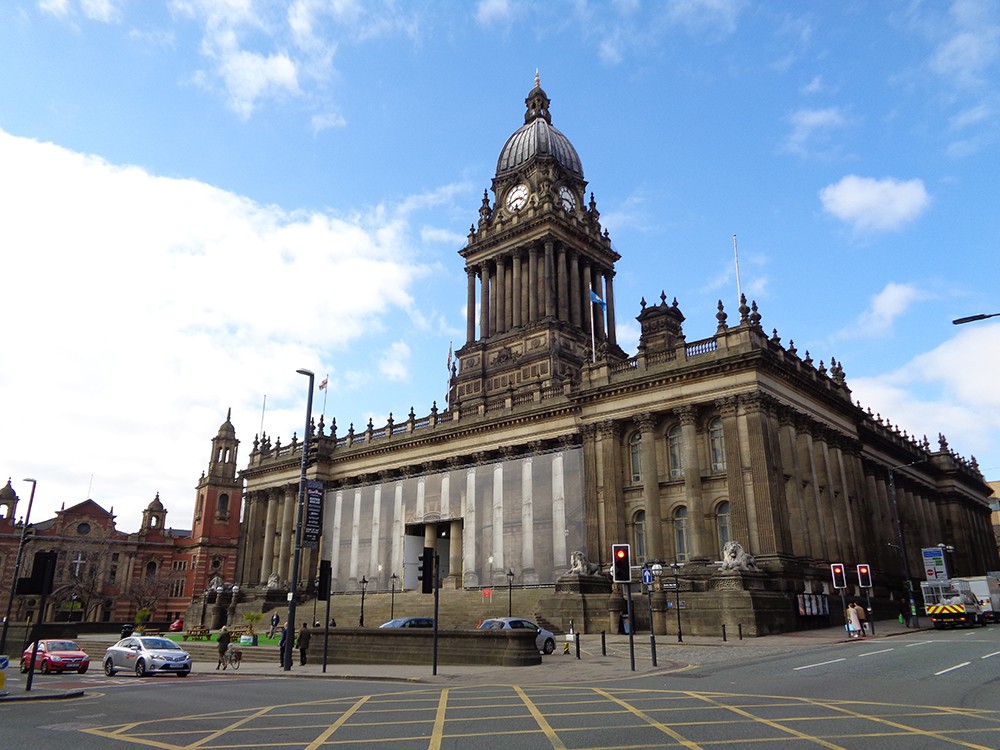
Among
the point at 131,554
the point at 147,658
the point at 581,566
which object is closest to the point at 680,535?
the point at 581,566

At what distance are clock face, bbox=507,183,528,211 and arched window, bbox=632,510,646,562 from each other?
Answer: 39303 mm

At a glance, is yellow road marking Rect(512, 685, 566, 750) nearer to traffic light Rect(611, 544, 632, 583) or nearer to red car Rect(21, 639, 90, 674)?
traffic light Rect(611, 544, 632, 583)

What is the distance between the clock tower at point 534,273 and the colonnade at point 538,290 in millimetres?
100

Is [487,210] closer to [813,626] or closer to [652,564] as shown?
[652,564]

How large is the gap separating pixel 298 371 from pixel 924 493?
64908mm

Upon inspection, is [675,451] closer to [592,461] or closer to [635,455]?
[635,455]

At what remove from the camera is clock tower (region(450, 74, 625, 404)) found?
68938mm

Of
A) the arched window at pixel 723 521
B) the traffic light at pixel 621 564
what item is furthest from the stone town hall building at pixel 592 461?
the traffic light at pixel 621 564

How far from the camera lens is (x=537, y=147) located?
7888 cm

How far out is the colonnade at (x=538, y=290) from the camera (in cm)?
7144

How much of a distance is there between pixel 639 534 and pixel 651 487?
12.0 ft

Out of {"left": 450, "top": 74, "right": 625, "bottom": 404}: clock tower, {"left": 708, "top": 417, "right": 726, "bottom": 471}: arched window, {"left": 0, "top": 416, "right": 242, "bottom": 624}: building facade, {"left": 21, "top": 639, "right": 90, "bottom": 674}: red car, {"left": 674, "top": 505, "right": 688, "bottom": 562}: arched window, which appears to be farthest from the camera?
{"left": 0, "top": 416, "right": 242, "bottom": 624}: building facade

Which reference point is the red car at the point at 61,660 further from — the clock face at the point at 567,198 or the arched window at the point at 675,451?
the clock face at the point at 567,198

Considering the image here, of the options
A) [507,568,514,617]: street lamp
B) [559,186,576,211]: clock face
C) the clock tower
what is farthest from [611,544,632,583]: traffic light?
[559,186,576,211]: clock face
